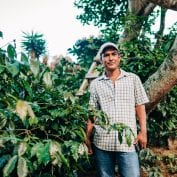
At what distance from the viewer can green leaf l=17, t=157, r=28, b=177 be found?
1628mm

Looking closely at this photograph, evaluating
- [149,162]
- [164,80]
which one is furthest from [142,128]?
[149,162]

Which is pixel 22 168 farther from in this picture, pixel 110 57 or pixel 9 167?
pixel 110 57

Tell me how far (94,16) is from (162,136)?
18.1ft

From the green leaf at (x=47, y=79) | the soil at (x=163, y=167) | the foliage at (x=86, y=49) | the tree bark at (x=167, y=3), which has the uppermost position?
the foliage at (x=86, y=49)

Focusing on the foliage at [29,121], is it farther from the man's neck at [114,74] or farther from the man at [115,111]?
the man's neck at [114,74]

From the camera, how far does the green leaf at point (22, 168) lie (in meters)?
→ 1.63

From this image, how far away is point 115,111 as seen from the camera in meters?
2.96

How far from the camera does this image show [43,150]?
67.4 inches

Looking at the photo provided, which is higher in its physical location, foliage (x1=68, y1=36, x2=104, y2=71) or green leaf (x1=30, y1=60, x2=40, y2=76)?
foliage (x1=68, y1=36, x2=104, y2=71)

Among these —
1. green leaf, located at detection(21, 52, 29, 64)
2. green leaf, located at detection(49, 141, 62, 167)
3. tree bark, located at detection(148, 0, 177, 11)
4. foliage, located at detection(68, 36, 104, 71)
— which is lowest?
green leaf, located at detection(49, 141, 62, 167)

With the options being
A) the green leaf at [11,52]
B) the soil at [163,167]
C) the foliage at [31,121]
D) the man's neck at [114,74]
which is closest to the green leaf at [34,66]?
the foliage at [31,121]

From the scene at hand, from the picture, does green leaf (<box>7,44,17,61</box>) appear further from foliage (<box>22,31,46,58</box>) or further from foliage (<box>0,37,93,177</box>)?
foliage (<box>22,31,46,58</box>)

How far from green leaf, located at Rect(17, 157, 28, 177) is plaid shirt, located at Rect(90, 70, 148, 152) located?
1.35 m

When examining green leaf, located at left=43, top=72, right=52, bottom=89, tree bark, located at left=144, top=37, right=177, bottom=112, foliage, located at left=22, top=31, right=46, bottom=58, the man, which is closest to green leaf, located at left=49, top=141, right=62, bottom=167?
green leaf, located at left=43, top=72, right=52, bottom=89
